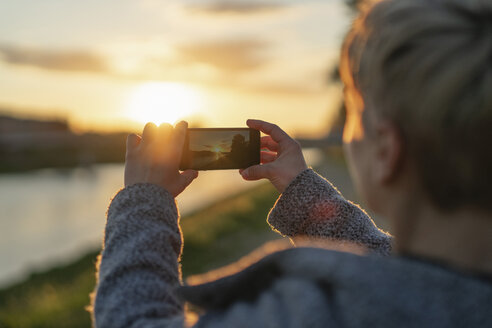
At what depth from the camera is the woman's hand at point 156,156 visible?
44.6 inches

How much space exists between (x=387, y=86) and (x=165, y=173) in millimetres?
610

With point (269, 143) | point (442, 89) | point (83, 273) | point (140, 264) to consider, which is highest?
point (442, 89)

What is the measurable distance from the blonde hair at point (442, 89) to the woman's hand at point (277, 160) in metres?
0.67

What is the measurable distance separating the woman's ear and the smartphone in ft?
2.32

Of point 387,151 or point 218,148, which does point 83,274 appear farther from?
point 387,151

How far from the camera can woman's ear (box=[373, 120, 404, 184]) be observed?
741 millimetres

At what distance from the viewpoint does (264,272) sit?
0.83 metres

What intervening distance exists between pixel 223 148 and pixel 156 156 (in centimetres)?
37

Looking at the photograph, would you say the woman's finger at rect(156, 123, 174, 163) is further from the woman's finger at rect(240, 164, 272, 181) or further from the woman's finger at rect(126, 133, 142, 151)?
the woman's finger at rect(240, 164, 272, 181)

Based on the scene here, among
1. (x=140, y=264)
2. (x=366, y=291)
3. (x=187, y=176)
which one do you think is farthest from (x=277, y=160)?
(x=366, y=291)

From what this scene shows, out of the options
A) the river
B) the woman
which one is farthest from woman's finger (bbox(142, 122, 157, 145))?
the river

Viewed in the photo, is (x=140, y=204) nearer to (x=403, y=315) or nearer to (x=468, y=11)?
(x=403, y=315)

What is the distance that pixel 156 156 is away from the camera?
3.79 feet

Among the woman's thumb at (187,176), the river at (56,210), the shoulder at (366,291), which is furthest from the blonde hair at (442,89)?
the river at (56,210)
